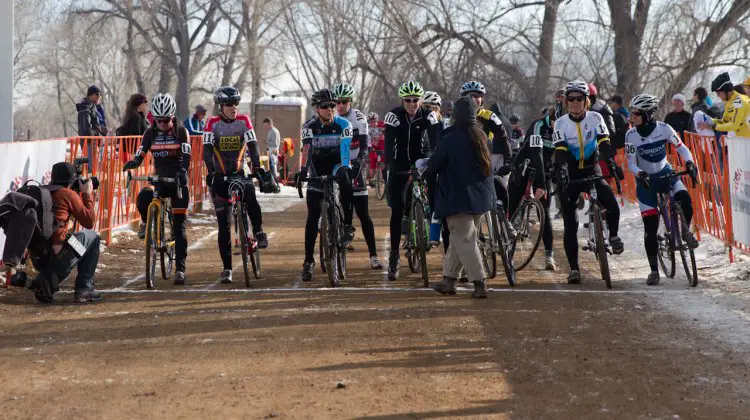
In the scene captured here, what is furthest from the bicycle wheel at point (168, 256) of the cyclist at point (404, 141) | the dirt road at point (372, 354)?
the cyclist at point (404, 141)

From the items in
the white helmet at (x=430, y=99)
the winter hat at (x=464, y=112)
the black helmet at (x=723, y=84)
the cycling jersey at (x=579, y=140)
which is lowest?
the cycling jersey at (x=579, y=140)

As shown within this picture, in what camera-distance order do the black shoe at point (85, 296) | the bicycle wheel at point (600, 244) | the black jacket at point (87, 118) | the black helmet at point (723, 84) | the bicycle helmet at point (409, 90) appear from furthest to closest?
A: the black jacket at point (87, 118) < the black helmet at point (723, 84) < the bicycle helmet at point (409, 90) < the bicycle wheel at point (600, 244) < the black shoe at point (85, 296)

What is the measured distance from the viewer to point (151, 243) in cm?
1135

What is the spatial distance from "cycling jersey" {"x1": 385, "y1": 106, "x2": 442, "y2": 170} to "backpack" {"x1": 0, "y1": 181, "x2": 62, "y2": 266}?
337cm

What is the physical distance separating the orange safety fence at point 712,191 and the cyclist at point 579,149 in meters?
1.83

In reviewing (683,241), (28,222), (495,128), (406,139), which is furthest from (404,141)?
(28,222)

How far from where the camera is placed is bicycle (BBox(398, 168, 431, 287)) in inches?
444

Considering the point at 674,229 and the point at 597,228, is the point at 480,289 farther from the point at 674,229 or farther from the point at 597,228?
the point at 674,229

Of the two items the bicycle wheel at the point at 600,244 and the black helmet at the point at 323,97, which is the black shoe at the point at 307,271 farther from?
the bicycle wheel at the point at 600,244

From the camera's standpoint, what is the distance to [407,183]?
1191cm

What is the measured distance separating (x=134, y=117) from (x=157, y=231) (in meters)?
6.46

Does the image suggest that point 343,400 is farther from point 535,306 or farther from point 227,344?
point 535,306

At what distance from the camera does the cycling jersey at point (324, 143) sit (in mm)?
11758

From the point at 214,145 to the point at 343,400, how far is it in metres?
5.62
